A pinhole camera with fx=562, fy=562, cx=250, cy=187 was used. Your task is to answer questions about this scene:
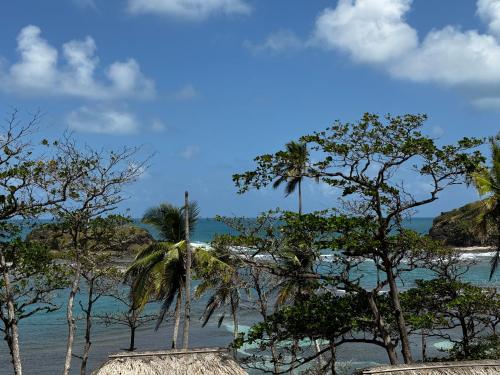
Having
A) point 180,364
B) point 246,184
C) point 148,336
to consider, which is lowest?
point 148,336

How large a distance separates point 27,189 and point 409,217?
9.62 meters

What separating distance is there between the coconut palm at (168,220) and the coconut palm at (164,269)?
1.09m

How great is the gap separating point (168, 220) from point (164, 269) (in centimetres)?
268

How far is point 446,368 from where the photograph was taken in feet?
33.6

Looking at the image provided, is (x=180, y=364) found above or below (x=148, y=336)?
above

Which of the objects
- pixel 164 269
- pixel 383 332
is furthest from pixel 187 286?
pixel 383 332

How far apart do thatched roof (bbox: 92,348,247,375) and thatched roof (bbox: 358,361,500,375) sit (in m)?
3.29

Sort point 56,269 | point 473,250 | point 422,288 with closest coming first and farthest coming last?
1. point 422,288
2. point 56,269
3. point 473,250

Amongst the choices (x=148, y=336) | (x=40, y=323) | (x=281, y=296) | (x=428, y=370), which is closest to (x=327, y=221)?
(x=428, y=370)

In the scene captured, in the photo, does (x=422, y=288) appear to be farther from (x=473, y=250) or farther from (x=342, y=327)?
(x=473, y=250)

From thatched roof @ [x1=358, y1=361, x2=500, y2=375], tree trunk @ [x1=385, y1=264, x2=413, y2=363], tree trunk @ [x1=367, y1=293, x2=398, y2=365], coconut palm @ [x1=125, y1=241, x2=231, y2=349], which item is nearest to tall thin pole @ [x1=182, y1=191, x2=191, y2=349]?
coconut palm @ [x1=125, y1=241, x2=231, y2=349]

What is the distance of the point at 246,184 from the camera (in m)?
12.7

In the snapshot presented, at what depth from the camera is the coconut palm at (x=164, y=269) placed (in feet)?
64.3

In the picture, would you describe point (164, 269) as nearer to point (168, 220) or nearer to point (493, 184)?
point (168, 220)
